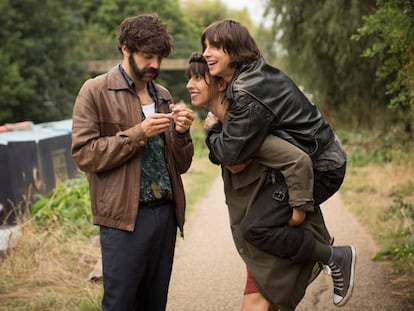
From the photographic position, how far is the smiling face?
2.92 meters

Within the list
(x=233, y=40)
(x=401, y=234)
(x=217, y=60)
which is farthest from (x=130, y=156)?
(x=401, y=234)

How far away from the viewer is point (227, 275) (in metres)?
6.20

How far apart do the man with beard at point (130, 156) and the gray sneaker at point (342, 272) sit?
2.90 feet

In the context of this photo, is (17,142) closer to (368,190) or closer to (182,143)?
(182,143)

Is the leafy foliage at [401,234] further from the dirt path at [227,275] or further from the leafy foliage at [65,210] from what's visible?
the leafy foliage at [65,210]

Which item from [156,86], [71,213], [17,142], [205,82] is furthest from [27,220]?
[205,82]

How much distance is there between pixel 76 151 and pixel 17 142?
5.18 metres

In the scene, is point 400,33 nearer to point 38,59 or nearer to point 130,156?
point 130,156

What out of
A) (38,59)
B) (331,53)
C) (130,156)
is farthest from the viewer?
(38,59)

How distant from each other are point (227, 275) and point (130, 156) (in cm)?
346

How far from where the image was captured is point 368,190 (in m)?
11.1

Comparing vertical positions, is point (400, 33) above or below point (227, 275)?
above

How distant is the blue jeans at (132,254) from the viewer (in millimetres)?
3072

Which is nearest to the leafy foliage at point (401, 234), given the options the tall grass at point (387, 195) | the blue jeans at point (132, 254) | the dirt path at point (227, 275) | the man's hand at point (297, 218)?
the tall grass at point (387, 195)
